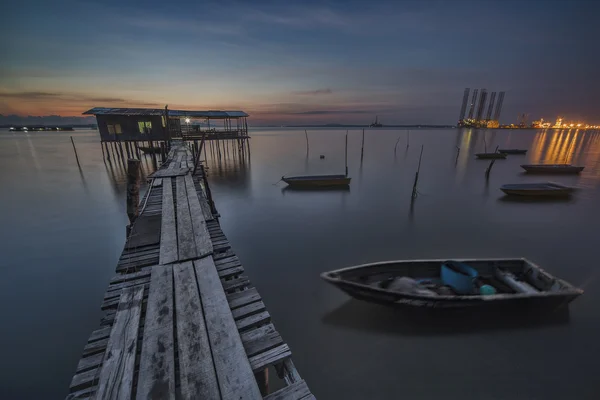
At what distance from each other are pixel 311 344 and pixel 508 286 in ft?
21.7

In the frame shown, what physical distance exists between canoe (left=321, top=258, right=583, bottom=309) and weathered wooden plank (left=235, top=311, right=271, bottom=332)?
11.8 feet

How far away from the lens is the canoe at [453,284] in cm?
669

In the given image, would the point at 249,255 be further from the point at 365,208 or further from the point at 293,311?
the point at 365,208

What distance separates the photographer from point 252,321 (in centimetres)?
348

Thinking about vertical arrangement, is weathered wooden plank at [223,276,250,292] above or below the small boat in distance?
above

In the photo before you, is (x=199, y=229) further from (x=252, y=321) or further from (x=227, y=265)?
(x=252, y=321)

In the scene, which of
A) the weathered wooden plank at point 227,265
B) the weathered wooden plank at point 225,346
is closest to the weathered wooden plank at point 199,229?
the weathered wooden plank at point 227,265

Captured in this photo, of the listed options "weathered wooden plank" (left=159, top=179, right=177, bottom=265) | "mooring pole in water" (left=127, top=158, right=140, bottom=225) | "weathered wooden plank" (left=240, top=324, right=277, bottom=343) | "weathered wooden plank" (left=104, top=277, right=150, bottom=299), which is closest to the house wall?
"mooring pole in water" (left=127, top=158, right=140, bottom=225)

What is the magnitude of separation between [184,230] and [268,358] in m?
4.36

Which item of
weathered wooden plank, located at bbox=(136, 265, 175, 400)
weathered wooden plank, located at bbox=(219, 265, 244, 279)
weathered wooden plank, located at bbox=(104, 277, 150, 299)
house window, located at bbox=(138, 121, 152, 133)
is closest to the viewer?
weathered wooden plank, located at bbox=(136, 265, 175, 400)

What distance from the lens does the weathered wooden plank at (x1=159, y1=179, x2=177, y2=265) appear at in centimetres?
495

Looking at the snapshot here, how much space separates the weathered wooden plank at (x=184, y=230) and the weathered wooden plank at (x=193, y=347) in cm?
103

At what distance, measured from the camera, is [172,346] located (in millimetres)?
2959

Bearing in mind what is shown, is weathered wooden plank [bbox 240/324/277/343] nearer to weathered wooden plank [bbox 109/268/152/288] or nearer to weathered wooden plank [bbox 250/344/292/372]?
weathered wooden plank [bbox 250/344/292/372]
